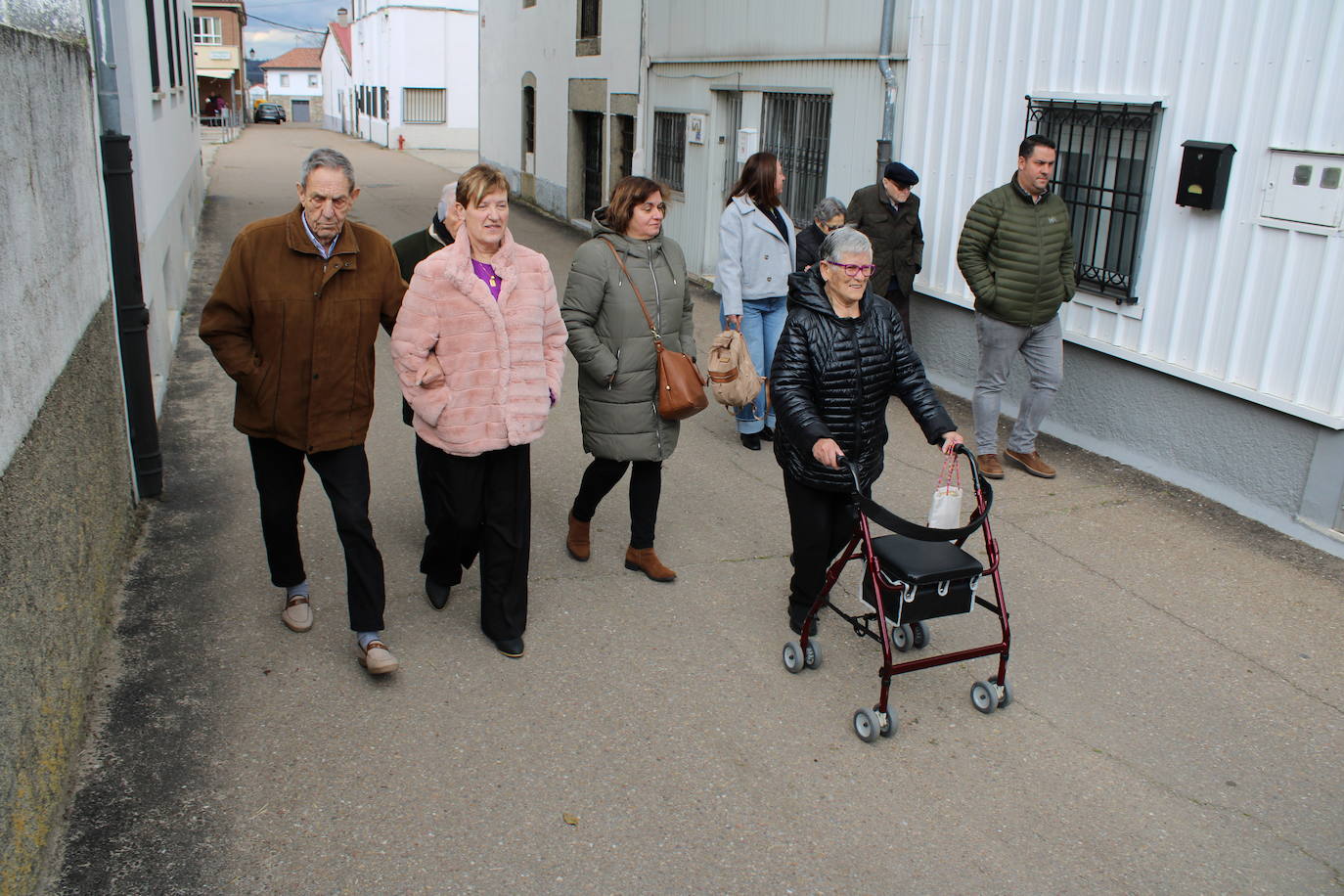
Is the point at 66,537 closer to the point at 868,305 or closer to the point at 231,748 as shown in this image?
the point at 231,748

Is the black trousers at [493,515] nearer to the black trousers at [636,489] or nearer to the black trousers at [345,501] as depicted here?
the black trousers at [345,501]

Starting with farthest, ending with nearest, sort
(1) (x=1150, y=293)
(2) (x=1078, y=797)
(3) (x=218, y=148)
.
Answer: (3) (x=218, y=148)
(1) (x=1150, y=293)
(2) (x=1078, y=797)

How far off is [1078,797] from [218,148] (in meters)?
38.4

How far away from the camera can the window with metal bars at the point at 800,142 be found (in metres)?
11.1

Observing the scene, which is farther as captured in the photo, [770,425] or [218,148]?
[218,148]

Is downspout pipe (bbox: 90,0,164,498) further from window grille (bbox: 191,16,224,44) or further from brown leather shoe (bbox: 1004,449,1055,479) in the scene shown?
window grille (bbox: 191,16,224,44)

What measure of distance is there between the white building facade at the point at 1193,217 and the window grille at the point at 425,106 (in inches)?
1432

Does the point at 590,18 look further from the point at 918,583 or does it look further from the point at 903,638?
the point at 918,583

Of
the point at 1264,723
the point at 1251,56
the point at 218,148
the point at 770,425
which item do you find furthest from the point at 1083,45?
the point at 218,148

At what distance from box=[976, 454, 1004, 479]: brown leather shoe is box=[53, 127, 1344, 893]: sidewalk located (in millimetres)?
754

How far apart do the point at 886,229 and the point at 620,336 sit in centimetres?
378

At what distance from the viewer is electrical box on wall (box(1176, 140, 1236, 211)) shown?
6293 millimetres

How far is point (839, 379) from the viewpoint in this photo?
14.2 ft

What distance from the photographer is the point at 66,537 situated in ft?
13.0
